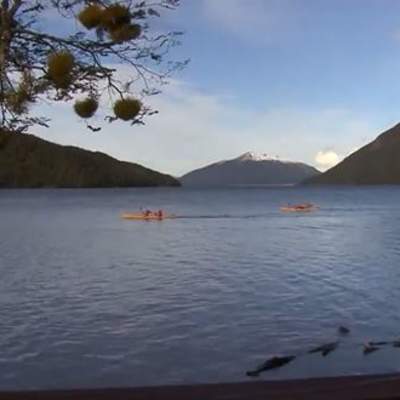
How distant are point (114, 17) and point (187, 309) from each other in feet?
69.3

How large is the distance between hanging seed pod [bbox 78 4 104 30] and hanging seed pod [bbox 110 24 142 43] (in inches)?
5.2

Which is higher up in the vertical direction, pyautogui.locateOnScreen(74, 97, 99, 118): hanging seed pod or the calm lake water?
pyautogui.locateOnScreen(74, 97, 99, 118): hanging seed pod

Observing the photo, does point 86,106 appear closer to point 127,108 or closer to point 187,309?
point 127,108

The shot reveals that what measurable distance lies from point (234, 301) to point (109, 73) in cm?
2282

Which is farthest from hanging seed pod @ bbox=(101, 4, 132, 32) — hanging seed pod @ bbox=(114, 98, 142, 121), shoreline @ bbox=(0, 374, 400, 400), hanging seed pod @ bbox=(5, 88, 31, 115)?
shoreline @ bbox=(0, 374, 400, 400)

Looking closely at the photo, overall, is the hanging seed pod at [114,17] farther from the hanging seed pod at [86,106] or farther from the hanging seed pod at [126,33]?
the hanging seed pod at [86,106]

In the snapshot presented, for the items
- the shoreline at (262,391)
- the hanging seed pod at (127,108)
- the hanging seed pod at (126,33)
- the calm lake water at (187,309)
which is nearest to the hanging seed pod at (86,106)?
the hanging seed pod at (127,108)

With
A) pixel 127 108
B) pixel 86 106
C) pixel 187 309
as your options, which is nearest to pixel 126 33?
pixel 127 108

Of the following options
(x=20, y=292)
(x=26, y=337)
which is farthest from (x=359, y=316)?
(x=20, y=292)

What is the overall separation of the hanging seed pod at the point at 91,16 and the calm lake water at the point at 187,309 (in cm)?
1185

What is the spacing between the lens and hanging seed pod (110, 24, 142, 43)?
4.48m

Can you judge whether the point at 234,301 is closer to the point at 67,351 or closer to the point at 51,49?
the point at 67,351

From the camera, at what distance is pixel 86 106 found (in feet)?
15.9

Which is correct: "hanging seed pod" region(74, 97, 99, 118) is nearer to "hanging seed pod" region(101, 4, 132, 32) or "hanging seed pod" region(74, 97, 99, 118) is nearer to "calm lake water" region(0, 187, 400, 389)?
"hanging seed pod" region(101, 4, 132, 32)
